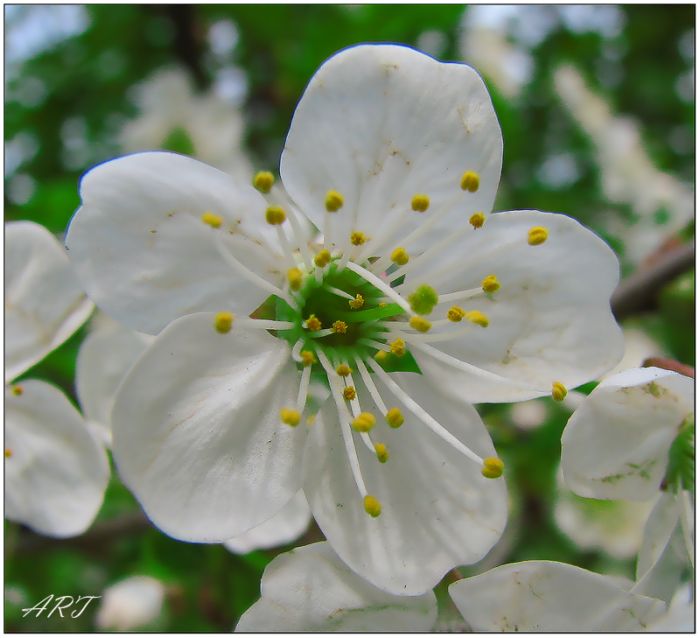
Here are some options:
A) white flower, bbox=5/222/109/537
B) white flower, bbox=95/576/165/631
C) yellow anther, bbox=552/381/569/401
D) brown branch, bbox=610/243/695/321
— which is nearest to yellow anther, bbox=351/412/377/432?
yellow anther, bbox=552/381/569/401

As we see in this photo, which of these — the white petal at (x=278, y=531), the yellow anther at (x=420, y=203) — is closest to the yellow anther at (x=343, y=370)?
the yellow anther at (x=420, y=203)

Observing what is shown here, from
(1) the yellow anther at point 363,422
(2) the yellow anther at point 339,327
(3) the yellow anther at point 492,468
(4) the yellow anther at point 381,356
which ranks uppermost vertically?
(2) the yellow anther at point 339,327

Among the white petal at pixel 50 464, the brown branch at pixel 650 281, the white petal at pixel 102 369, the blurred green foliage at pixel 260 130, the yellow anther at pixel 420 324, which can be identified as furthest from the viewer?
the blurred green foliage at pixel 260 130

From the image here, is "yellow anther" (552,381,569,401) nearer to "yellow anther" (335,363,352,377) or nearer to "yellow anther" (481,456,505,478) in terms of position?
"yellow anther" (481,456,505,478)

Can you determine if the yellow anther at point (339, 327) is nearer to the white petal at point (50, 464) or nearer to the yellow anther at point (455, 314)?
the yellow anther at point (455, 314)

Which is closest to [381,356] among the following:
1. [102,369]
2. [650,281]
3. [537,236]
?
[537,236]

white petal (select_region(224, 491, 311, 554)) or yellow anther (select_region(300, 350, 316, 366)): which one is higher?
yellow anther (select_region(300, 350, 316, 366))

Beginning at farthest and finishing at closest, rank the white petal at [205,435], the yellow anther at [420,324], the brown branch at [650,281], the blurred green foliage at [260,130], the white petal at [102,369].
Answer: the blurred green foliage at [260,130] → the brown branch at [650,281] → the white petal at [102,369] → the yellow anther at [420,324] → the white petal at [205,435]

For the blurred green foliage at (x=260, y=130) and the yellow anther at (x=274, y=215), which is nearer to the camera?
the yellow anther at (x=274, y=215)
